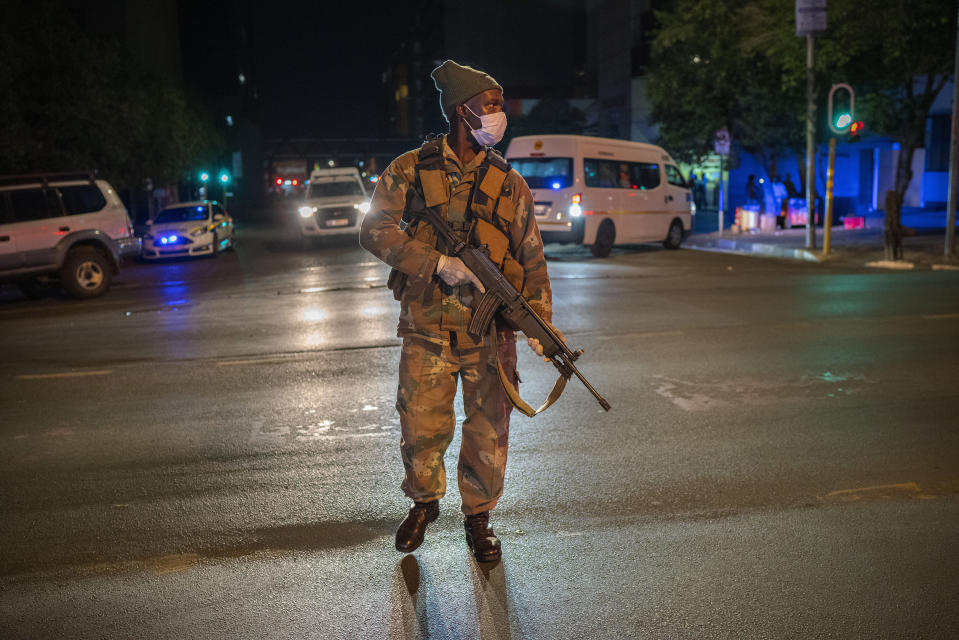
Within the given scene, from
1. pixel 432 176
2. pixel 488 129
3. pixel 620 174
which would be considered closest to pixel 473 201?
pixel 432 176

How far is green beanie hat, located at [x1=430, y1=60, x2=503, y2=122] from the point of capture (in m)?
3.85

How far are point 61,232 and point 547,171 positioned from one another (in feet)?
31.8

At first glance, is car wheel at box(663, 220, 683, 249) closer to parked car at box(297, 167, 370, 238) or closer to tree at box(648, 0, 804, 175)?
tree at box(648, 0, 804, 175)

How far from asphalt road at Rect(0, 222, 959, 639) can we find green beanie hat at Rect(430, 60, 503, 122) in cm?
201

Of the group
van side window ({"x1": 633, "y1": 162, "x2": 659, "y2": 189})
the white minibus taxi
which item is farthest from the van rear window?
van side window ({"x1": 633, "y1": 162, "x2": 659, "y2": 189})

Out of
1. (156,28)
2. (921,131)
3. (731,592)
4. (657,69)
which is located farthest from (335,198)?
(156,28)

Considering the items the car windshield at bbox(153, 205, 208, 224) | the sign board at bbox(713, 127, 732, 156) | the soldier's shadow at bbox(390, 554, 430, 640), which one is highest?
the sign board at bbox(713, 127, 732, 156)

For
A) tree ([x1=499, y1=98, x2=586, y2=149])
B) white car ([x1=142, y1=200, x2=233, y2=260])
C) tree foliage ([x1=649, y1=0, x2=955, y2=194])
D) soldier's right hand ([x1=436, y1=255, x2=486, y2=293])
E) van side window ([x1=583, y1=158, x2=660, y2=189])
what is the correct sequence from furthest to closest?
tree ([x1=499, y1=98, x2=586, y2=149]), white car ([x1=142, y1=200, x2=233, y2=260]), van side window ([x1=583, y1=158, x2=660, y2=189]), tree foliage ([x1=649, y1=0, x2=955, y2=194]), soldier's right hand ([x1=436, y1=255, x2=486, y2=293])

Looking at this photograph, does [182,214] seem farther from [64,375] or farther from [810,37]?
[64,375]

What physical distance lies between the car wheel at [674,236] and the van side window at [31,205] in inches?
539

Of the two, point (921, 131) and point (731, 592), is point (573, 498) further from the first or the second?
point (921, 131)

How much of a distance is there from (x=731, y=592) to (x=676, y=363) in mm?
4585

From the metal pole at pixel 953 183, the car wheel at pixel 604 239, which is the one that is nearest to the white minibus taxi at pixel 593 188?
the car wheel at pixel 604 239

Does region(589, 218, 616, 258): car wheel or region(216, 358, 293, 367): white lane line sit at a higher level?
region(589, 218, 616, 258): car wheel
